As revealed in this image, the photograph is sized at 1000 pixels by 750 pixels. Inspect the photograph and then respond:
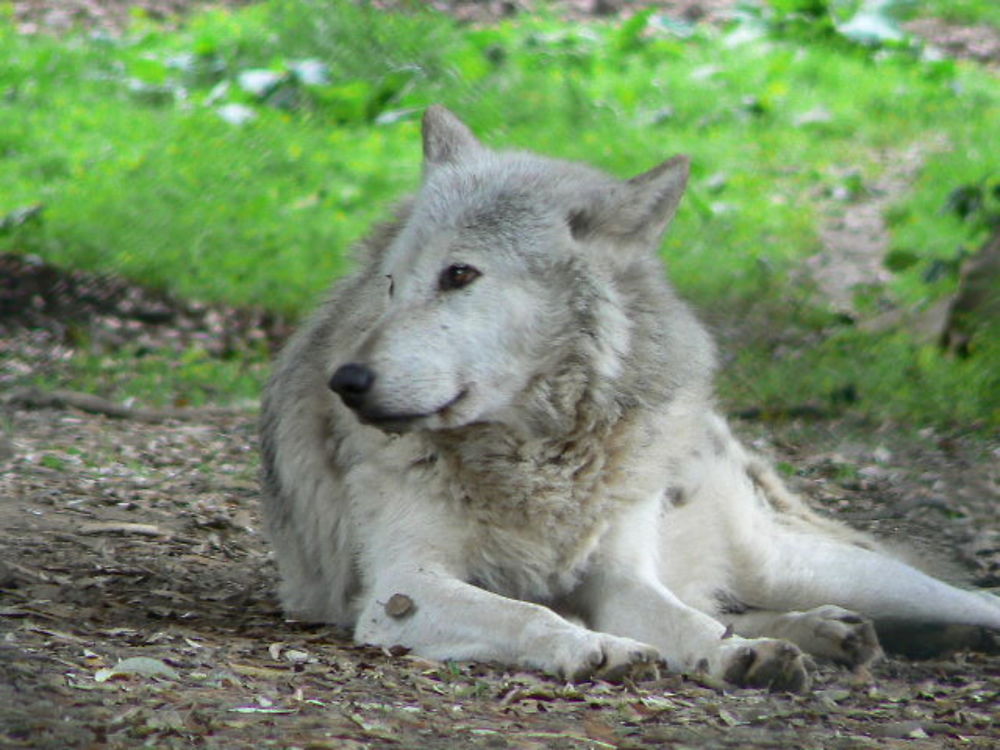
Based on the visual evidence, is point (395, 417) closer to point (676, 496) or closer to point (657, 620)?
point (657, 620)

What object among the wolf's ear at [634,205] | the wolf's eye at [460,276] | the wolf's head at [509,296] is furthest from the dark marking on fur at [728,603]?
the wolf's eye at [460,276]

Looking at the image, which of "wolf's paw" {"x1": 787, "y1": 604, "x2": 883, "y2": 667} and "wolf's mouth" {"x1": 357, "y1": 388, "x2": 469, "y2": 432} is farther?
"wolf's paw" {"x1": 787, "y1": 604, "x2": 883, "y2": 667}

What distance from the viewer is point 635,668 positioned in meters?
3.30

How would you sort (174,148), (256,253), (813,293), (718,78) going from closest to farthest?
(813,293) → (256,253) → (174,148) → (718,78)

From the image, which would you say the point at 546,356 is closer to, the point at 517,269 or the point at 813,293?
the point at 517,269

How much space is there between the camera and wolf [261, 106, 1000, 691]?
140 inches

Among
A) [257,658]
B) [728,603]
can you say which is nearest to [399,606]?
[257,658]

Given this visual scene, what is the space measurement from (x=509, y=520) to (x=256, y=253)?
541 centimetres

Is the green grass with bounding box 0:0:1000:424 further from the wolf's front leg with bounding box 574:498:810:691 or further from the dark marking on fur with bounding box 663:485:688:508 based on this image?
the wolf's front leg with bounding box 574:498:810:691

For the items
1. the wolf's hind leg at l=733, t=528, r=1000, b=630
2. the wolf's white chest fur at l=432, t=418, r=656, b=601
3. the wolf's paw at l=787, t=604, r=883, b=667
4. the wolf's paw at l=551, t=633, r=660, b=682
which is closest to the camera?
the wolf's paw at l=551, t=633, r=660, b=682

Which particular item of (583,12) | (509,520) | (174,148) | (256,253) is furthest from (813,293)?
(583,12)

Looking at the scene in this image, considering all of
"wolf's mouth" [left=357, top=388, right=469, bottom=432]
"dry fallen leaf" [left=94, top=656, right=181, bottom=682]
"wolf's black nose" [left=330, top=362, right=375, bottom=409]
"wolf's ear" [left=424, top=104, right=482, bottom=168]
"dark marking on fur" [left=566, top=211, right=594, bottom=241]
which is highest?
"wolf's ear" [left=424, top=104, right=482, bottom=168]

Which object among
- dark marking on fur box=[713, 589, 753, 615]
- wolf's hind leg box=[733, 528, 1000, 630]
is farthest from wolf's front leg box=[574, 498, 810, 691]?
wolf's hind leg box=[733, 528, 1000, 630]

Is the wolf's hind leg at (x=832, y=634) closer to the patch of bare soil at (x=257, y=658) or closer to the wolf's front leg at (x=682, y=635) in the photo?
the patch of bare soil at (x=257, y=658)
